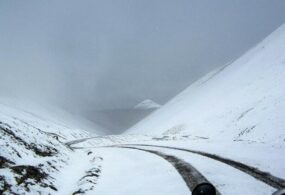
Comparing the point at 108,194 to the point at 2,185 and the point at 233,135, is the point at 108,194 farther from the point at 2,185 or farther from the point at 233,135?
the point at 233,135

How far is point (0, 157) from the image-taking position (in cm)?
1275

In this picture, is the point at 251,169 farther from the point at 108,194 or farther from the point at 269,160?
the point at 108,194

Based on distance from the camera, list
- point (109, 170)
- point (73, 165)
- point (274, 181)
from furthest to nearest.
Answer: point (73, 165) → point (109, 170) → point (274, 181)

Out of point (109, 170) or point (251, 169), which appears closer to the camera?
point (251, 169)

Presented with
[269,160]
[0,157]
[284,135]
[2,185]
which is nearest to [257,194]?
[269,160]

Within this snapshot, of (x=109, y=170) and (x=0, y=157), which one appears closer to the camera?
(x=0, y=157)

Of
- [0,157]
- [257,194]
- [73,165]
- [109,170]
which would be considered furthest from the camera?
[73,165]

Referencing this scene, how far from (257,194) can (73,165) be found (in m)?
13.3

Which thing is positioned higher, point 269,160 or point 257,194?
point 269,160

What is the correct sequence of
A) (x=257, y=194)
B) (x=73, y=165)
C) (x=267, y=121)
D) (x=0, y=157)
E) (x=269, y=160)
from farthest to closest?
(x=267, y=121), (x=73, y=165), (x=0, y=157), (x=269, y=160), (x=257, y=194)

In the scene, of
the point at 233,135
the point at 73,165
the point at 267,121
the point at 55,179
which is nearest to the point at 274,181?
the point at 55,179

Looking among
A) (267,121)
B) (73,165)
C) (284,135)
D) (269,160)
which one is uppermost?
(267,121)

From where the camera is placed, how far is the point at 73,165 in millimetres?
18891

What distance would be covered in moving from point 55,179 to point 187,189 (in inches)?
261
